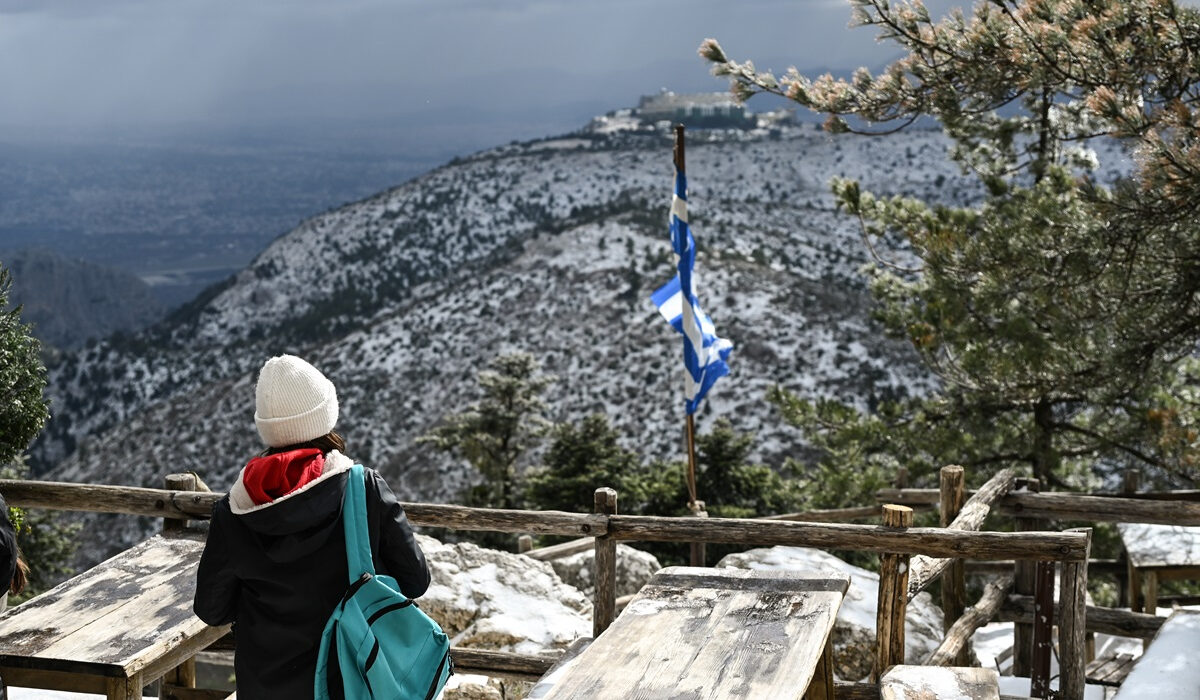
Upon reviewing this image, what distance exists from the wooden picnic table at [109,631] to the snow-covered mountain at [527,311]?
33491 mm

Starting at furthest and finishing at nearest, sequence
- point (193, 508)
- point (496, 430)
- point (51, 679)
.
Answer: point (496, 430), point (193, 508), point (51, 679)

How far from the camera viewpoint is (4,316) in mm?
5422

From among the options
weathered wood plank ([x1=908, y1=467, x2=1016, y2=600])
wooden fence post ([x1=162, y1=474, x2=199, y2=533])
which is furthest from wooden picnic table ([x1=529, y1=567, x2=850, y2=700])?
wooden fence post ([x1=162, y1=474, x2=199, y2=533])

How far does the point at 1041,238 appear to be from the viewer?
29.4ft

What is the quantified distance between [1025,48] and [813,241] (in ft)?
210

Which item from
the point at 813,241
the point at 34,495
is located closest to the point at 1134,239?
the point at 34,495

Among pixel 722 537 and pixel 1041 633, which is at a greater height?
pixel 722 537

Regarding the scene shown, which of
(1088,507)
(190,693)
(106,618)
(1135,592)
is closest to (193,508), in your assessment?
(190,693)

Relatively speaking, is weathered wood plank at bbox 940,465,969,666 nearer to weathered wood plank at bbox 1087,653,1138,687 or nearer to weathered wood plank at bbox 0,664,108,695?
weathered wood plank at bbox 1087,653,1138,687

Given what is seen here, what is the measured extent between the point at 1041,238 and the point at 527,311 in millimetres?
49882

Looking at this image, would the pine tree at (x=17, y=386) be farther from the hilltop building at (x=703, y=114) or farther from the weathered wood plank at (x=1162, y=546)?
the hilltop building at (x=703, y=114)

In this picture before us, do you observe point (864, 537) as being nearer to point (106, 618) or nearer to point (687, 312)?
point (106, 618)

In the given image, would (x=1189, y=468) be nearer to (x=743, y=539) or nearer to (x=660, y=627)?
(x=743, y=539)

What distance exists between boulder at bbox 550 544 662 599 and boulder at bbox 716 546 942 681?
90 centimetres
